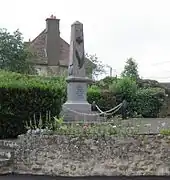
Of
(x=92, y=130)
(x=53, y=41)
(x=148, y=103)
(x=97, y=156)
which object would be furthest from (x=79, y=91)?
(x=53, y=41)

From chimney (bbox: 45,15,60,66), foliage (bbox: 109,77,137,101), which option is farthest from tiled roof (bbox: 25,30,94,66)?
foliage (bbox: 109,77,137,101)

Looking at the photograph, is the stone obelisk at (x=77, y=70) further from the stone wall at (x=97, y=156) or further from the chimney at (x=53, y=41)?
the chimney at (x=53, y=41)

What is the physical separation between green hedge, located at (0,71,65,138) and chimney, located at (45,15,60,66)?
111ft

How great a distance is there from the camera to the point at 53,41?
4862 cm

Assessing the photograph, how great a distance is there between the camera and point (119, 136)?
11055mm

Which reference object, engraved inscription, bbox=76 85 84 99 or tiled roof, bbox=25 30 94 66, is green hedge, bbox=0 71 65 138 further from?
tiled roof, bbox=25 30 94 66

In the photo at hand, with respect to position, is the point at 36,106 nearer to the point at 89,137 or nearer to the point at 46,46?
the point at 89,137

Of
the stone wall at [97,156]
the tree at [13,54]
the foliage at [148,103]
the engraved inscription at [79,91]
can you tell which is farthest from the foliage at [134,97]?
the tree at [13,54]

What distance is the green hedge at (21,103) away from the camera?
1326 cm

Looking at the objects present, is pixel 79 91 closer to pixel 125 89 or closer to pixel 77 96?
pixel 77 96

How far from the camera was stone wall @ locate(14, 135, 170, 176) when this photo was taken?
35.8 feet

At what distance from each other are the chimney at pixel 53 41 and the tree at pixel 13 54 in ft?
22.2

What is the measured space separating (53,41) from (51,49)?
2.98 feet

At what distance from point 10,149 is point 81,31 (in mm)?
6847
